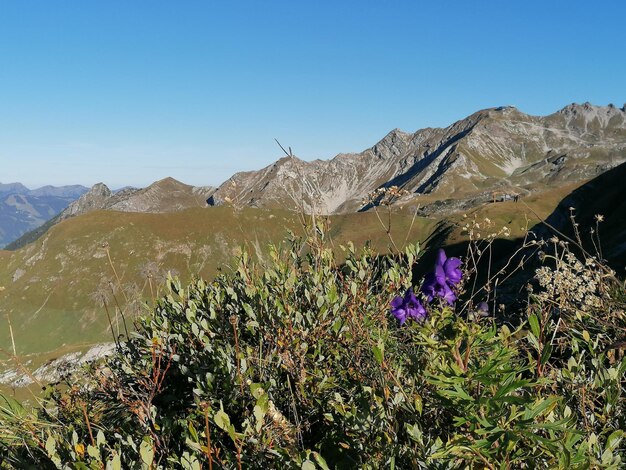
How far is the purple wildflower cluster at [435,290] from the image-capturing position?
3.51m

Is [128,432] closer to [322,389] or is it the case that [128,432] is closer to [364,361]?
[322,389]

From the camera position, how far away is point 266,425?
309cm

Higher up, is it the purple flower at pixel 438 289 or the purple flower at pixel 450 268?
the purple flower at pixel 450 268

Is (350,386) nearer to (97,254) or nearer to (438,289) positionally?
(438,289)

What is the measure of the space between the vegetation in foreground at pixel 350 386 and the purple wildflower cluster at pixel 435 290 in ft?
0.05

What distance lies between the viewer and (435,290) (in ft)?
11.8

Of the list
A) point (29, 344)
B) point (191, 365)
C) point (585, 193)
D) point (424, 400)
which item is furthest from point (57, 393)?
point (29, 344)

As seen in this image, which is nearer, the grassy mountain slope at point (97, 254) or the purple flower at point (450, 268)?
the purple flower at point (450, 268)

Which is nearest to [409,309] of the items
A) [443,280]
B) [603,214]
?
[443,280]

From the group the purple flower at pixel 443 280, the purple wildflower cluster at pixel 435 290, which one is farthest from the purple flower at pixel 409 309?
the purple flower at pixel 443 280

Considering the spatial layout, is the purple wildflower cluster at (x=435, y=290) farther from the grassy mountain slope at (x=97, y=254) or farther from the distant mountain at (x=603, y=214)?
the grassy mountain slope at (x=97, y=254)

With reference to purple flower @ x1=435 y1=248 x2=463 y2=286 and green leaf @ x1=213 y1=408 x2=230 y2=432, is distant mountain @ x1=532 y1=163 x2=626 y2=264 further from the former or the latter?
green leaf @ x1=213 y1=408 x2=230 y2=432

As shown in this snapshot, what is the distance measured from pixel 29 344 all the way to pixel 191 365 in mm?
125136

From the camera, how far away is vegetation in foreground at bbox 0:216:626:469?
2.13 m
